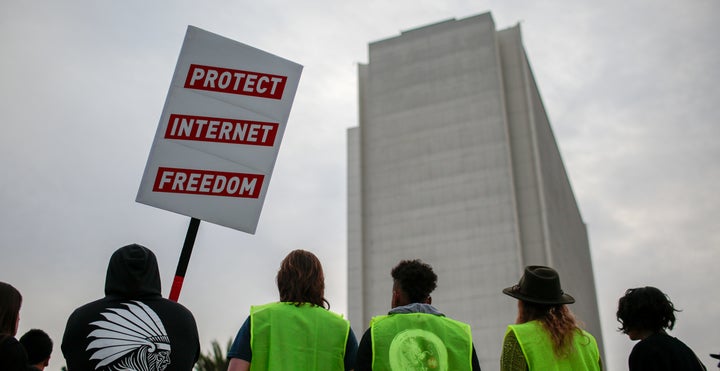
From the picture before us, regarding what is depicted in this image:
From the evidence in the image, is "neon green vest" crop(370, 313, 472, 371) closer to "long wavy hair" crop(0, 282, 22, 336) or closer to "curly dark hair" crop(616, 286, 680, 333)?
"curly dark hair" crop(616, 286, 680, 333)

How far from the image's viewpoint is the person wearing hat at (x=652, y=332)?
149 inches

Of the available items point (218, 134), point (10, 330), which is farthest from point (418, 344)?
point (10, 330)

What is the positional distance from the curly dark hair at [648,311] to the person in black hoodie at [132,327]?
7.78 feet

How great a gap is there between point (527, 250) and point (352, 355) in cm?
3635

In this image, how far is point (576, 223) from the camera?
Result: 191ft

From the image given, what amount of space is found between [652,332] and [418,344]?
1310 millimetres

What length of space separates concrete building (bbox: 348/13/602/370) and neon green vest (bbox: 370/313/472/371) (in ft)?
112

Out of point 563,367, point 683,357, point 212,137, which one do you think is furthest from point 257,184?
point 683,357

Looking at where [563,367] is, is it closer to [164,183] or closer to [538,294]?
[538,294]

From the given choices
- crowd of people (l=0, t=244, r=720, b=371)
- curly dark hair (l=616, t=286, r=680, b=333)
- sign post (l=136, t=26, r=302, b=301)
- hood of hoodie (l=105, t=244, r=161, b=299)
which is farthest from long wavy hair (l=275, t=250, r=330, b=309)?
curly dark hair (l=616, t=286, r=680, b=333)

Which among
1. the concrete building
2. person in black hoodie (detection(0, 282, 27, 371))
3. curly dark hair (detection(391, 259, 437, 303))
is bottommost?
person in black hoodie (detection(0, 282, 27, 371))

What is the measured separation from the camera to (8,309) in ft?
10.4

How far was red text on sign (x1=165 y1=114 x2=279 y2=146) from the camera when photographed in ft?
13.2

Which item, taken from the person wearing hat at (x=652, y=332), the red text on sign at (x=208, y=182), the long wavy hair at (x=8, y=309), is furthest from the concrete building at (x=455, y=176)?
the long wavy hair at (x=8, y=309)
